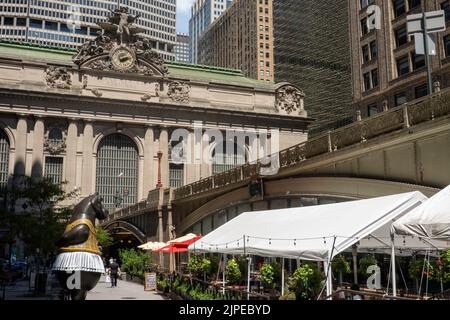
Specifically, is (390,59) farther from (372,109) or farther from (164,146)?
(164,146)

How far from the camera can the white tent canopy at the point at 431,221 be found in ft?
33.6

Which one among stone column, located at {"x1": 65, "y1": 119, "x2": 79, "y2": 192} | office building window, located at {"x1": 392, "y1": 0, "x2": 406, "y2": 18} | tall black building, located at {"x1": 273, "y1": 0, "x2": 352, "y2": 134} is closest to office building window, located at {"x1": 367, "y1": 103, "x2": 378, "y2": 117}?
office building window, located at {"x1": 392, "y1": 0, "x2": 406, "y2": 18}

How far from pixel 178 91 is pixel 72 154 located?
14892 millimetres


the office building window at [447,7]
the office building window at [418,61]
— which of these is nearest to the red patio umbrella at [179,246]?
the office building window at [418,61]

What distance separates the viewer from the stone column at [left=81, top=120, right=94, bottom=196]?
58719mm

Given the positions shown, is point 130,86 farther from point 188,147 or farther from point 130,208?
point 130,208

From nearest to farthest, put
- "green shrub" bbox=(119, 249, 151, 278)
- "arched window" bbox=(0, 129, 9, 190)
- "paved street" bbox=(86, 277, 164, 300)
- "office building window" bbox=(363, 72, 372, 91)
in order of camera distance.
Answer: "paved street" bbox=(86, 277, 164, 300), "green shrub" bbox=(119, 249, 151, 278), "arched window" bbox=(0, 129, 9, 190), "office building window" bbox=(363, 72, 372, 91)

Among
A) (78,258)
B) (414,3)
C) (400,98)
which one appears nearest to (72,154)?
(400,98)

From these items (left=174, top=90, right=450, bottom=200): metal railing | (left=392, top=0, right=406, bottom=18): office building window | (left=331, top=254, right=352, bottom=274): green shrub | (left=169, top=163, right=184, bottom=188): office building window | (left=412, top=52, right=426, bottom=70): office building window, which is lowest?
(left=331, top=254, right=352, bottom=274): green shrub

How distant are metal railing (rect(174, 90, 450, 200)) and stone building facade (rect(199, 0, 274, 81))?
379 feet

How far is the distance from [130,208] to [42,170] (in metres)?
13.4

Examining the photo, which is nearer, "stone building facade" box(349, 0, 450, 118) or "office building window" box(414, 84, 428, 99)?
"stone building facade" box(349, 0, 450, 118)

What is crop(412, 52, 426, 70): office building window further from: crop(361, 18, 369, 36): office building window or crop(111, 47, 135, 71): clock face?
crop(111, 47, 135, 71): clock face
